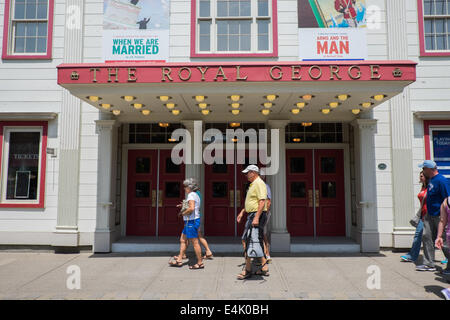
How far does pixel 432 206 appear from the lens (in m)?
5.62

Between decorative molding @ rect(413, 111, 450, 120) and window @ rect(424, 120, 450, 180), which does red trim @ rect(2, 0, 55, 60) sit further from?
window @ rect(424, 120, 450, 180)

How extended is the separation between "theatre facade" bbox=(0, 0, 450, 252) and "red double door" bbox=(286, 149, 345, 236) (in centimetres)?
3

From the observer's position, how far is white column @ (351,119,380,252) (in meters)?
7.33

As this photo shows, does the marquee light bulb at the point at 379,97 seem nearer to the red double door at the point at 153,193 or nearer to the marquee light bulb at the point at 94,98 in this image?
the red double door at the point at 153,193

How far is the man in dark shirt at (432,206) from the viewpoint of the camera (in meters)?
5.39

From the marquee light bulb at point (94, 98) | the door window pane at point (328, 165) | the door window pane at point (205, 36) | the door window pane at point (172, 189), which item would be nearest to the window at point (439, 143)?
the door window pane at point (328, 165)

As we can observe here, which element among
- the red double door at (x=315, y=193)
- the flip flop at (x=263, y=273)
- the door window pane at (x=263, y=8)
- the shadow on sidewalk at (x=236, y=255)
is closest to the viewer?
the flip flop at (x=263, y=273)

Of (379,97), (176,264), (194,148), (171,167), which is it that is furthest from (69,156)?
(379,97)

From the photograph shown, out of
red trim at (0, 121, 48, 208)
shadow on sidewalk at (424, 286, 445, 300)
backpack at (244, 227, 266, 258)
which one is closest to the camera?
shadow on sidewalk at (424, 286, 445, 300)

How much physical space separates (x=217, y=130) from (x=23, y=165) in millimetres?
5192

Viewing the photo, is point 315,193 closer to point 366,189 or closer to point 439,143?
point 366,189

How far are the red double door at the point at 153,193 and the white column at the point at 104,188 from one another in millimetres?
965

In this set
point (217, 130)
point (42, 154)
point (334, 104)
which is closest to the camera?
point (334, 104)

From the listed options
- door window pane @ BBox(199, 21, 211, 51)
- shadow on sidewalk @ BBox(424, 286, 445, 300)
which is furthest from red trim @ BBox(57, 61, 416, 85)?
shadow on sidewalk @ BBox(424, 286, 445, 300)
